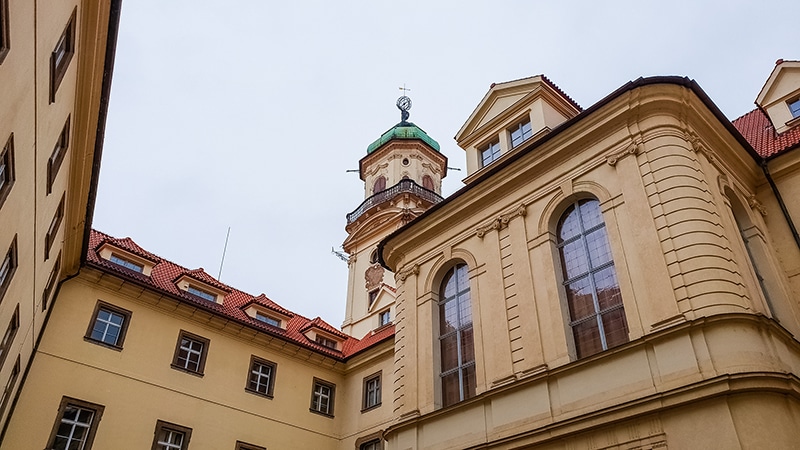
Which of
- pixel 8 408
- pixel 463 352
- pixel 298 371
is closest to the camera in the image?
pixel 463 352

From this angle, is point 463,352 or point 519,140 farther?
point 519,140

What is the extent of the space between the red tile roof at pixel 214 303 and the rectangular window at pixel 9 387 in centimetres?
512

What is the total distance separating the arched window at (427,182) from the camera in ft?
140

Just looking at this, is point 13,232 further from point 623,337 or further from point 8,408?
point 623,337

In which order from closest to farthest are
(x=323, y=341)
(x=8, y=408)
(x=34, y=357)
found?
(x=8, y=408) → (x=34, y=357) → (x=323, y=341)

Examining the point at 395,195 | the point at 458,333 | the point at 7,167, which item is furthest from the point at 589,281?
the point at 395,195

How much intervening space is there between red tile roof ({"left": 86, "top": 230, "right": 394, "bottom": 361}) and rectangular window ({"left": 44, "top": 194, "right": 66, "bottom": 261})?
4.55m

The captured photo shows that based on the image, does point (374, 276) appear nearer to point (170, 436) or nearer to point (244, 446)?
point (244, 446)

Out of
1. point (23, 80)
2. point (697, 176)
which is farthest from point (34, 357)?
point (697, 176)

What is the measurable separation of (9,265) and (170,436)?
35.2 ft

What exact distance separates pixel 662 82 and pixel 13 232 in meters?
13.9

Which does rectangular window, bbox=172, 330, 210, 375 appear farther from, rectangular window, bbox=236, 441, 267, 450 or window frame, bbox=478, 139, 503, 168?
window frame, bbox=478, 139, 503, 168

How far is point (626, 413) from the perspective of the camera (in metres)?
11.1

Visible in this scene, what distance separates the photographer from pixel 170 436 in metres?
20.6
